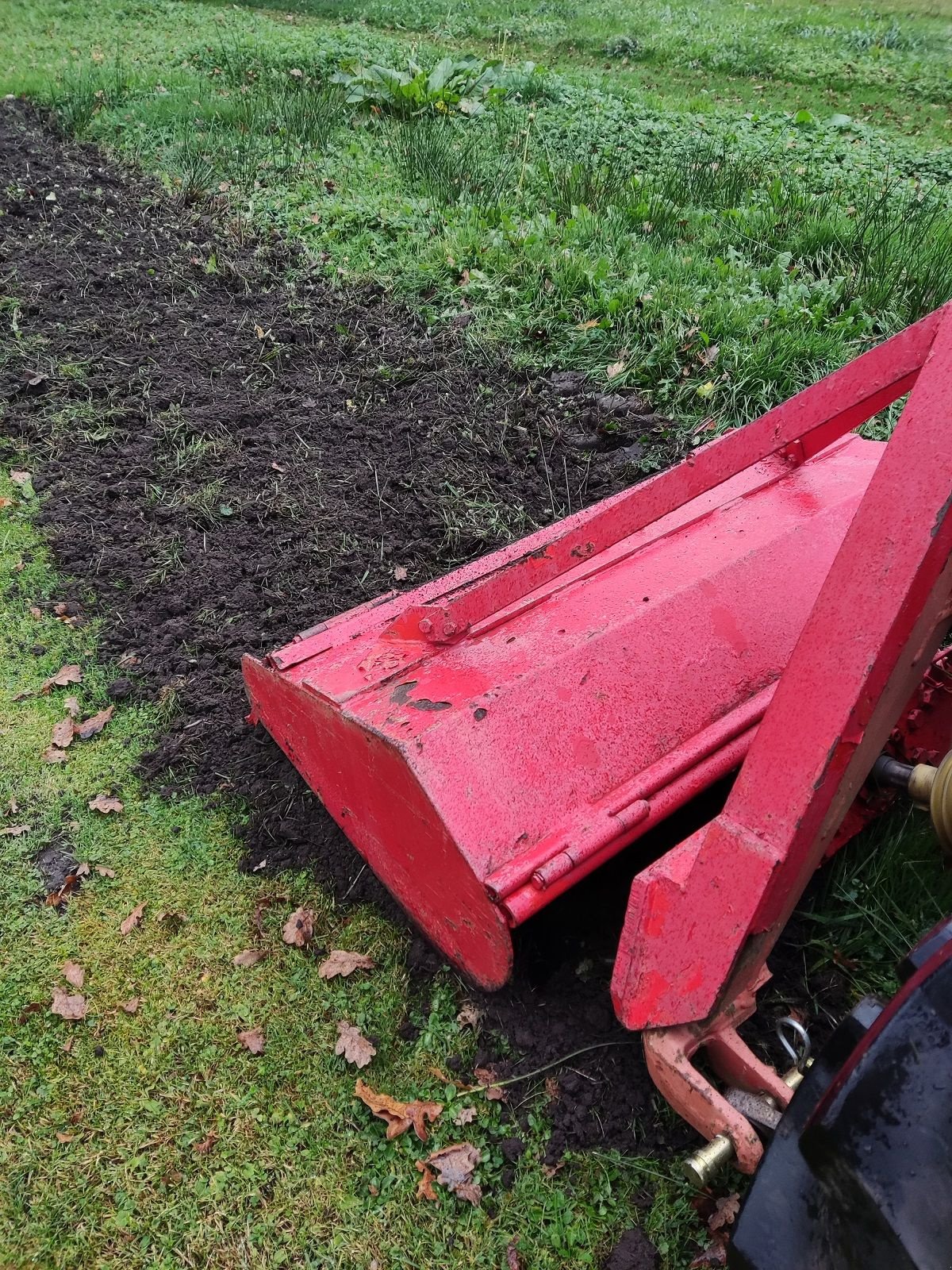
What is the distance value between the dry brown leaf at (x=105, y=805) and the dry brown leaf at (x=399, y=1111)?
1.15 meters

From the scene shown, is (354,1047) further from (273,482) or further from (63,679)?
(273,482)

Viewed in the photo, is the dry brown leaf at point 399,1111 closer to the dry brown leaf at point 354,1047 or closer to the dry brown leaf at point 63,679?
the dry brown leaf at point 354,1047

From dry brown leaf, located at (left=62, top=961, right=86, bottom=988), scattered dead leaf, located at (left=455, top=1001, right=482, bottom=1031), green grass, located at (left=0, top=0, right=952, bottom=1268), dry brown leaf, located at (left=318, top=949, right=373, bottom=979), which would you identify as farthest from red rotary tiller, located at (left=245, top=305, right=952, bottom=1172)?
dry brown leaf, located at (left=62, top=961, right=86, bottom=988)

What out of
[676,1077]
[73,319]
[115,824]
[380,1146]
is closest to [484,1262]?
[380,1146]

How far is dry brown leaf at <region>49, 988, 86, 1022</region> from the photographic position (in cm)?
223

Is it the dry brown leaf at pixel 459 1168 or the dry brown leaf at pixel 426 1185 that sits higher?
the dry brown leaf at pixel 459 1168

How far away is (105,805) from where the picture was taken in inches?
106

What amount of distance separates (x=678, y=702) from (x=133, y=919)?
1540 mm

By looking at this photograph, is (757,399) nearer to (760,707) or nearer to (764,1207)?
(760,707)

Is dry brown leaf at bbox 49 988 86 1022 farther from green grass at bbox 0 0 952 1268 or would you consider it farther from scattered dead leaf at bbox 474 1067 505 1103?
scattered dead leaf at bbox 474 1067 505 1103

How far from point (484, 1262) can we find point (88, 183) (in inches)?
267

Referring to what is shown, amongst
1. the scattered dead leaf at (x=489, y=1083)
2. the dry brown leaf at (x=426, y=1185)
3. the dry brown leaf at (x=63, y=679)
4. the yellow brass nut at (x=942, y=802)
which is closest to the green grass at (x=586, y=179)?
the dry brown leaf at (x=63, y=679)

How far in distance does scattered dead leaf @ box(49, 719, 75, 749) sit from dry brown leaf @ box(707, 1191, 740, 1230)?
2220 mm

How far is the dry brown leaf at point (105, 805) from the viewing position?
269 centimetres
